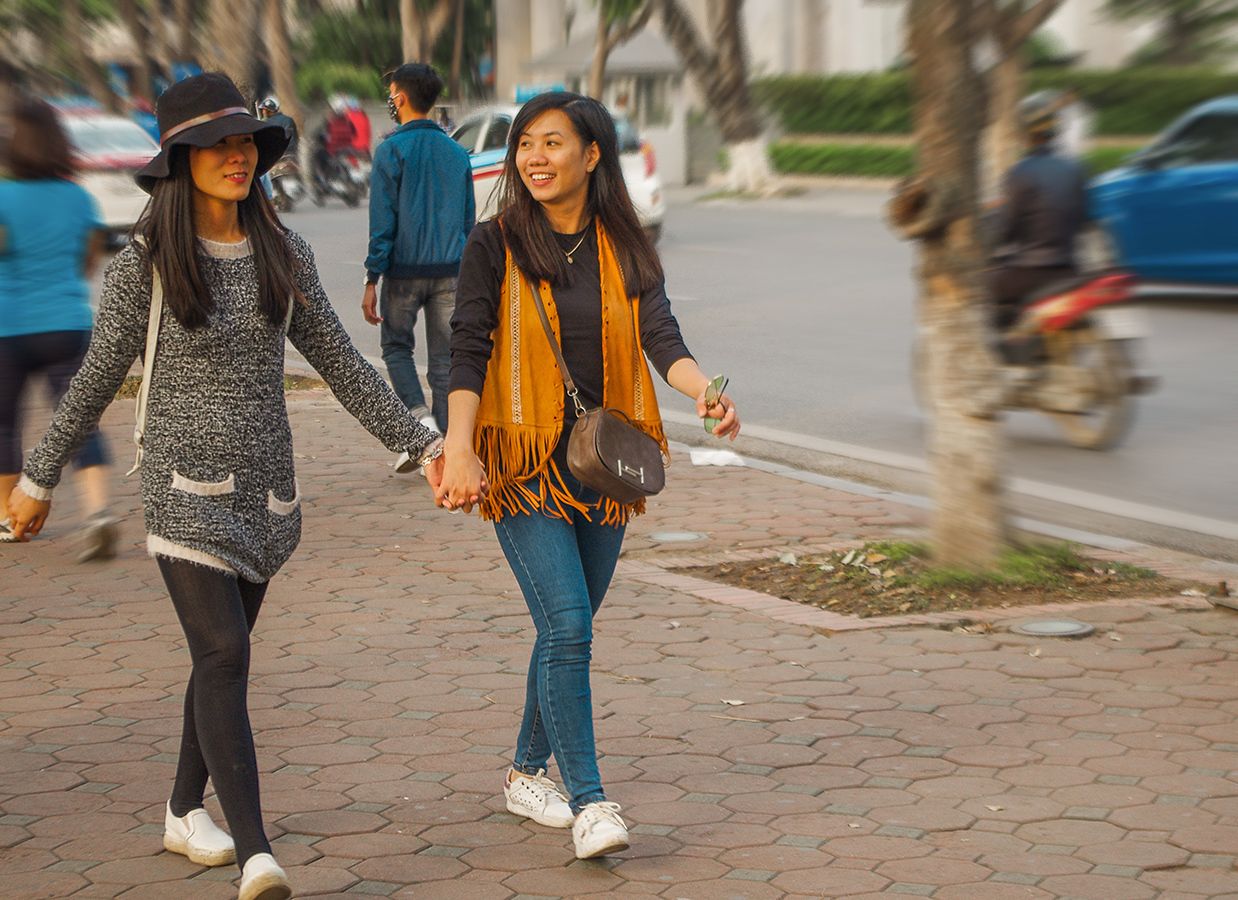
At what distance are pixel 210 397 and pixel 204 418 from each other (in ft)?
0.16

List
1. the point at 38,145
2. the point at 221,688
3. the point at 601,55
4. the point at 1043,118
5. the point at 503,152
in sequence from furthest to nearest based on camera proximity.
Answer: the point at 601,55
the point at 503,152
the point at 1043,118
the point at 38,145
the point at 221,688

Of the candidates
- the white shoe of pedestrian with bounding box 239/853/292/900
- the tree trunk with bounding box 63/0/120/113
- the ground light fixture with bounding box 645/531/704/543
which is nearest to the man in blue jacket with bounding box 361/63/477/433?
the ground light fixture with bounding box 645/531/704/543

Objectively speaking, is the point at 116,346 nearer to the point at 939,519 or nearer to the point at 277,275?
the point at 277,275

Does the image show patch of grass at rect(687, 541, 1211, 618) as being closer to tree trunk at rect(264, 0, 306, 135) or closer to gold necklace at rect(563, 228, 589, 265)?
gold necklace at rect(563, 228, 589, 265)

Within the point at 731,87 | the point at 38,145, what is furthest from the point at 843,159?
the point at 38,145

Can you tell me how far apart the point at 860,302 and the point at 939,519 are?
9618mm

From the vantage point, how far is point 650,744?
15.4 feet

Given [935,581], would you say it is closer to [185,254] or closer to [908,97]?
[185,254]

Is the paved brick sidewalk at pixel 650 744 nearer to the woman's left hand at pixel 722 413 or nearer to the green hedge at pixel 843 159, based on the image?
the woman's left hand at pixel 722 413

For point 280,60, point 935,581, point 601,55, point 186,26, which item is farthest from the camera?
Answer: point 601,55

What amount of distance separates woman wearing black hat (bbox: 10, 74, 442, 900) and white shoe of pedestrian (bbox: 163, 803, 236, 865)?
0.24m

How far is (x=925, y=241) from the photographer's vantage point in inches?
243

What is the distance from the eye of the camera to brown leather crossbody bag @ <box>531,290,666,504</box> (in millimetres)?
3738

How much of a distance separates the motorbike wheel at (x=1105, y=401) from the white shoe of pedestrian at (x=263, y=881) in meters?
6.56
